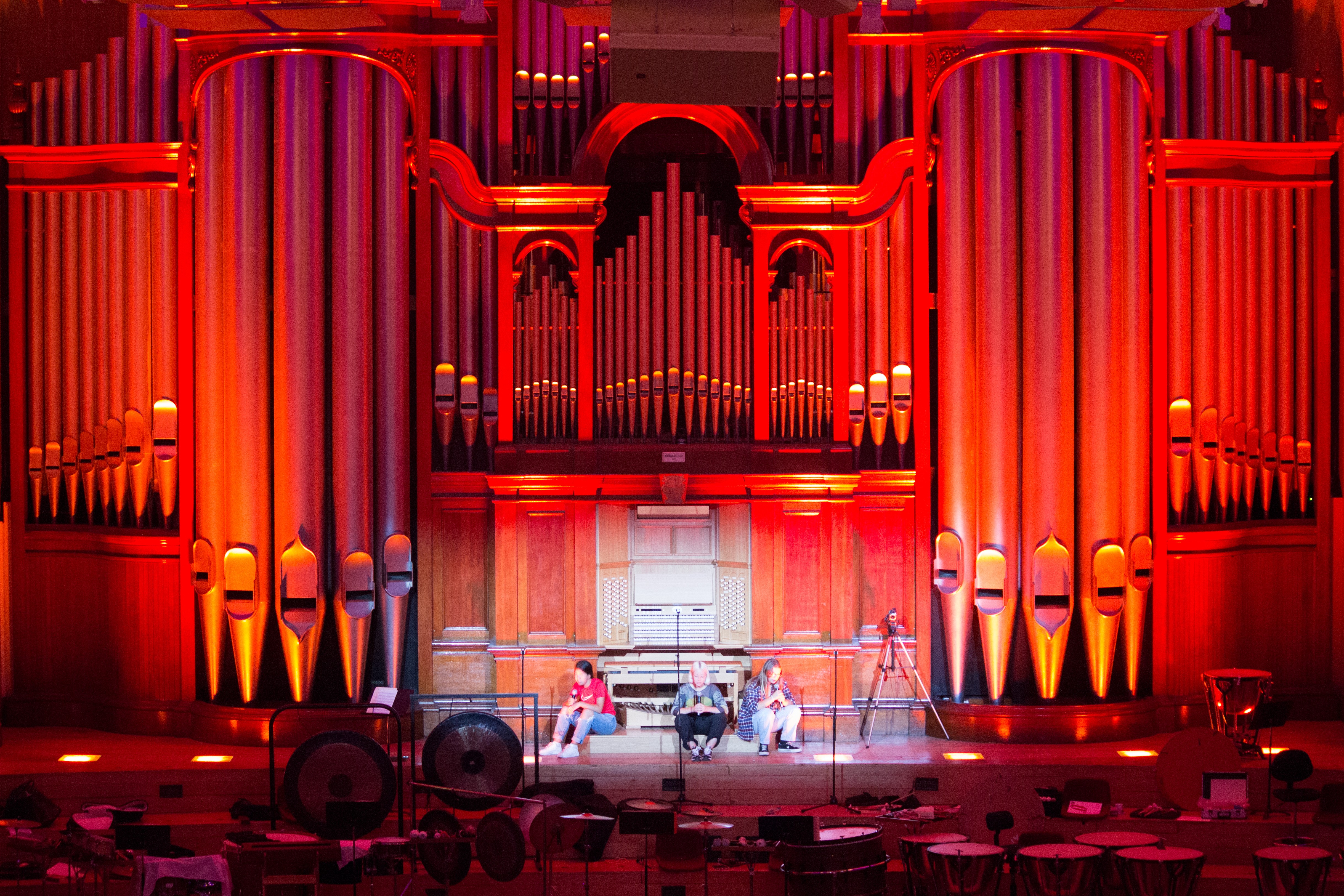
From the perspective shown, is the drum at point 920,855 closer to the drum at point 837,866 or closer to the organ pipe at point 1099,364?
the drum at point 837,866

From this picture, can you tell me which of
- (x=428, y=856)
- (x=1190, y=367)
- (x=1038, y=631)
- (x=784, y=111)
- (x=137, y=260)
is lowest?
(x=428, y=856)

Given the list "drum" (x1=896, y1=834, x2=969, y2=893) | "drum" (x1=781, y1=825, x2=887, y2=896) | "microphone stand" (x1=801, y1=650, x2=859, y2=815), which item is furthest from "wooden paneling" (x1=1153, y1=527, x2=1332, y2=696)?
"drum" (x1=781, y1=825, x2=887, y2=896)

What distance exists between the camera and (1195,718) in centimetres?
1358

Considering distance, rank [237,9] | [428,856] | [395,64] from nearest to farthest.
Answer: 1. [428,856]
2. [237,9]
3. [395,64]

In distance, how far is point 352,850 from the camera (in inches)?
410

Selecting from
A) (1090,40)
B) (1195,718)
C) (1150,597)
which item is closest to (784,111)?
(1090,40)

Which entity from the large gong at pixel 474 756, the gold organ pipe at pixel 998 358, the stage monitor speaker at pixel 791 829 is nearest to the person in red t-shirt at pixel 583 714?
the large gong at pixel 474 756

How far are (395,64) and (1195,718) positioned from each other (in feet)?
29.2

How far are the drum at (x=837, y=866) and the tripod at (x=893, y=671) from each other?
276 cm

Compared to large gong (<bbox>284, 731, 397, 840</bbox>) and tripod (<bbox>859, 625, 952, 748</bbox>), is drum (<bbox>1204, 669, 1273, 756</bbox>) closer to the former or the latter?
tripod (<bbox>859, 625, 952, 748</bbox>)

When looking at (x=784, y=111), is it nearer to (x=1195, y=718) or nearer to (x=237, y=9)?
(x=237, y=9)

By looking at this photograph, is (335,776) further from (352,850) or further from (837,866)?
(837,866)

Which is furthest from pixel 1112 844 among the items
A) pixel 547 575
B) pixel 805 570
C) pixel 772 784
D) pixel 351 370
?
pixel 351 370

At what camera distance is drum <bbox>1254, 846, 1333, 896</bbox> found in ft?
32.9
